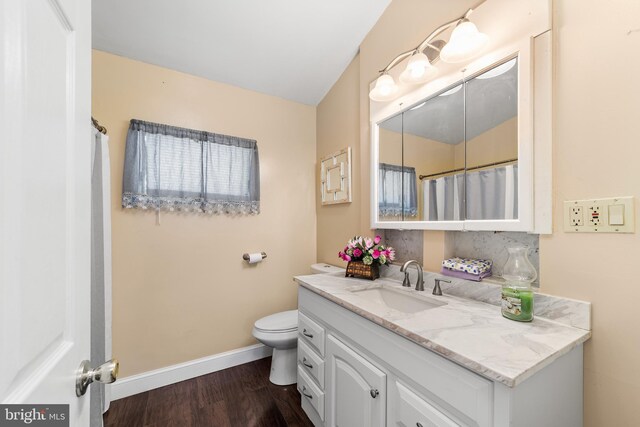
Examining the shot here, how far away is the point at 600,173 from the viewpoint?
0.86m

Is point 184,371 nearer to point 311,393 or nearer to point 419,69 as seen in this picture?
point 311,393

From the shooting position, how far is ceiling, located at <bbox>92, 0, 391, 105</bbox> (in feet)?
5.13

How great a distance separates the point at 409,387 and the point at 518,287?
544 millimetres

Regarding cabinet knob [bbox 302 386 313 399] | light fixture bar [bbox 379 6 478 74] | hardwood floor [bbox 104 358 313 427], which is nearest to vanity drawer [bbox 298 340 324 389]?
cabinet knob [bbox 302 386 313 399]

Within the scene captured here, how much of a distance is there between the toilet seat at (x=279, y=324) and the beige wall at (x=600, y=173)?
4.78 feet

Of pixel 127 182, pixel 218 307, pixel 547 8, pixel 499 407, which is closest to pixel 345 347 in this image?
pixel 499 407

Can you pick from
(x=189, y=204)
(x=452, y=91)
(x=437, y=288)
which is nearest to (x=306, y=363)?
(x=437, y=288)

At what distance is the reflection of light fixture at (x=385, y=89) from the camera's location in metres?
1.57

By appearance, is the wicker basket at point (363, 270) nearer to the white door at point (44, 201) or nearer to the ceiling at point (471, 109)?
the ceiling at point (471, 109)

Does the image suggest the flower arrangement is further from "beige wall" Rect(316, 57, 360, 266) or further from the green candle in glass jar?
the green candle in glass jar

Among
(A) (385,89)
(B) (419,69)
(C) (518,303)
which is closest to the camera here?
(C) (518,303)

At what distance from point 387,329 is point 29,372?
3.05ft

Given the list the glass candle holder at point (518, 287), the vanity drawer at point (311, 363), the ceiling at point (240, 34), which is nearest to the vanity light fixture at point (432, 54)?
the ceiling at point (240, 34)

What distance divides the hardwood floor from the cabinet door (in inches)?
18.1
